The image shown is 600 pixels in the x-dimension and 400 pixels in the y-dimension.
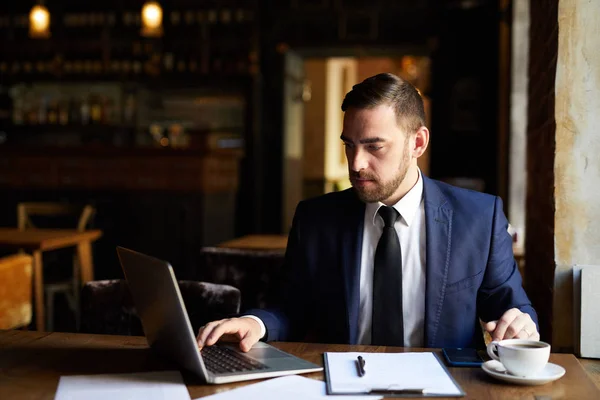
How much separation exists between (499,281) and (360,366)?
70cm

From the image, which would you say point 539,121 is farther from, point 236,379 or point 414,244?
point 236,379

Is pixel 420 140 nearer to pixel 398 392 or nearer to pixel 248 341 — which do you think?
pixel 248 341

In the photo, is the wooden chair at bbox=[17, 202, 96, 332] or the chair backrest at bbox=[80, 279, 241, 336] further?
the wooden chair at bbox=[17, 202, 96, 332]

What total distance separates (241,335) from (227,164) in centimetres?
606

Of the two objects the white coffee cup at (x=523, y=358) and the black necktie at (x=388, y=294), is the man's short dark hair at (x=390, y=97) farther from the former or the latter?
the white coffee cup at (x=523, y=358)

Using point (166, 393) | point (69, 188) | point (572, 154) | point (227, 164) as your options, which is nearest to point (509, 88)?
point (227, 164)

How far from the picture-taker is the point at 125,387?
1.27m

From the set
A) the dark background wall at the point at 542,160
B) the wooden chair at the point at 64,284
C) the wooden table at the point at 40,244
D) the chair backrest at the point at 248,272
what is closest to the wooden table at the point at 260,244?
the chair backrest at the point at 248,272

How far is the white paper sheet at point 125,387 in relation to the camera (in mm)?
1218

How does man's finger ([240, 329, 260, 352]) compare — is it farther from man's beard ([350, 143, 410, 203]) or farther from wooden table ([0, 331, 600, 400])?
man's beard ([350, 143, 410, 203])

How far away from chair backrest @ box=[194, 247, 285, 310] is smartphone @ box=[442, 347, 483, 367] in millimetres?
1294

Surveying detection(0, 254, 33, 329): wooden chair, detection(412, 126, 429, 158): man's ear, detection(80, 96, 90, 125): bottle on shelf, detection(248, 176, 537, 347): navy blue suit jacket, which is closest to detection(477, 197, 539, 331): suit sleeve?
detection(248, 176, 537, 347): navy blue suit jacket

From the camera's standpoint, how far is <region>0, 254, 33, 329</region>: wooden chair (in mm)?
3135

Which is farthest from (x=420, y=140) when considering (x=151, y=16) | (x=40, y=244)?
(x=151, y=16)
